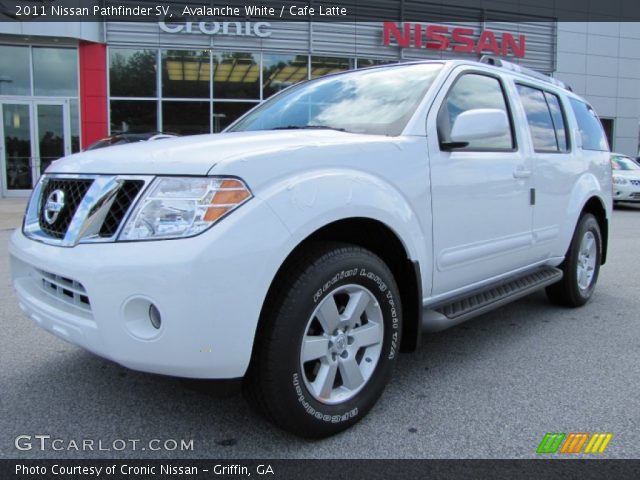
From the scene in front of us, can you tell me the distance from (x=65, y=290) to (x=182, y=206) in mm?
675

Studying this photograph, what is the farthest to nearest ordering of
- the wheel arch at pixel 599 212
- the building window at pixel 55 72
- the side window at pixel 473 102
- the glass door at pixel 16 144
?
the building window at pixel 55 72, the glass door at pixel 16 144, the wheel arch at pixel 599 212, the side window at pixel 473 102

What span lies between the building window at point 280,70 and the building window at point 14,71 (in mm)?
6852

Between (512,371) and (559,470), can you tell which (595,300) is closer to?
(512,371)

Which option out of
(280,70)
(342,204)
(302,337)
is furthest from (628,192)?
(302,337)

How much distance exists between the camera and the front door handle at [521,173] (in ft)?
11.7

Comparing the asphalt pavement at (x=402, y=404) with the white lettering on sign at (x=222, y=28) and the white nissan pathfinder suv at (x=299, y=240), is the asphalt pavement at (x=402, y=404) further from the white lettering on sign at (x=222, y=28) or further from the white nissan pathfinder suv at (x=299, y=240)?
the white lettering on sign at (x=222, y=28)

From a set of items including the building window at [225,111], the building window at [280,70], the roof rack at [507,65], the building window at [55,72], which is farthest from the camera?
the building window at [280,70]

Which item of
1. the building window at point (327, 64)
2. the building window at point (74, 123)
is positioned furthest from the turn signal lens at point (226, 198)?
the building window at point (327, 64)

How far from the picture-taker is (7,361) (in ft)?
11.0

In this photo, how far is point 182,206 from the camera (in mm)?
2068

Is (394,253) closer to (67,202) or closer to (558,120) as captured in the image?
(67,202)

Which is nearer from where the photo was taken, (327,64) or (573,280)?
(573,280)

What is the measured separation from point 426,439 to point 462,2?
65.8 ft

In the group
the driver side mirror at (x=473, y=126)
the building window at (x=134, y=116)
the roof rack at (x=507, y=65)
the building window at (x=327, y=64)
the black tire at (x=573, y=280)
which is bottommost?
the black tire at (x=573, y=280)
